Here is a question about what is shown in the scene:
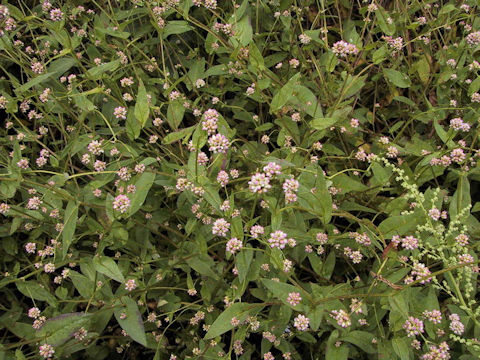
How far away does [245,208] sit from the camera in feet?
7.08

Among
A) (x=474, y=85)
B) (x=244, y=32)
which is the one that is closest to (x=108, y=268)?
(x=244, y=32)

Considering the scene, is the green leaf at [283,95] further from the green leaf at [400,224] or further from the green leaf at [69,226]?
the green leaf at [69,226]

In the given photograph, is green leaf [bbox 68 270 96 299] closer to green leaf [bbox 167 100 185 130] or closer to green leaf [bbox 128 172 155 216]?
green leaf [bbox 128 172 155 216]

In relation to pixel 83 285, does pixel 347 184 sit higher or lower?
higher

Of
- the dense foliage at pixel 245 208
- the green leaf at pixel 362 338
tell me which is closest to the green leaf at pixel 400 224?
the dense foliage at pixel 245 208

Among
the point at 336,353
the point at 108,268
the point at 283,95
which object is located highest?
the point at 283,95

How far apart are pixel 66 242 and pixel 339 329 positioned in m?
1.12

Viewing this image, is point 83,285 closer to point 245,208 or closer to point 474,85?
point 245,208

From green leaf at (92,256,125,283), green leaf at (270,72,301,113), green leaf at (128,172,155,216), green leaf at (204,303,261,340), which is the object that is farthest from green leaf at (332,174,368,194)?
green leaf at (92,256,125,283)

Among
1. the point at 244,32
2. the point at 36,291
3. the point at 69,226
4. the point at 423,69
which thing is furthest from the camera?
the point at 423,69

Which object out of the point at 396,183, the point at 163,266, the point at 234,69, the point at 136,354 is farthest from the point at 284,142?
the point at 136,354

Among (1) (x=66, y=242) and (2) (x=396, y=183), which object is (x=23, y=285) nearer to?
(1) (x=66, y=242)

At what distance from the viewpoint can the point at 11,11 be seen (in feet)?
6.68

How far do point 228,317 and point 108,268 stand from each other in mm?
499
